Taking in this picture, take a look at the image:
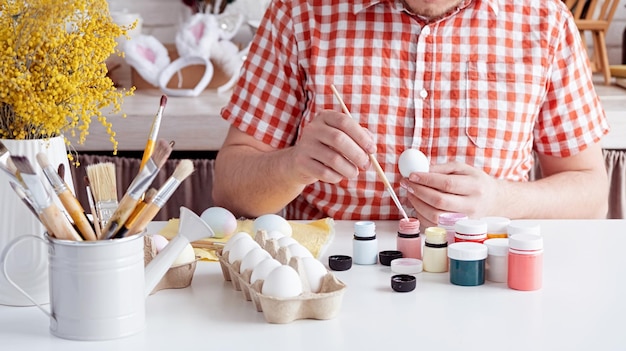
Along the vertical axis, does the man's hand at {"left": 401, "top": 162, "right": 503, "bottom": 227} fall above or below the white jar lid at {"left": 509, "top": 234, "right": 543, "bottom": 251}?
below

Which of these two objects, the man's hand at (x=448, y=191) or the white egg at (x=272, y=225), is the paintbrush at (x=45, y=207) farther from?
the man's hand at (x=448, y=191)

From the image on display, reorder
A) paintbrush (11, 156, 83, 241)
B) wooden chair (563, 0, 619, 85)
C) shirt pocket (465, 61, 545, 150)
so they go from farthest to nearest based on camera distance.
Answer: wooden chair (563, 0, 619, 85)
shirt pocket (465, 61, 545, 150)
paintbrush (11, 156, 83, 241)

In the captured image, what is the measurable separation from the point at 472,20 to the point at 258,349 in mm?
1029

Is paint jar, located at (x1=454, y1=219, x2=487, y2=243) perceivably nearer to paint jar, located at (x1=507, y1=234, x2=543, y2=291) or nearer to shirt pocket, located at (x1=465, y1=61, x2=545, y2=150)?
paint jar, located at (x1=507, y1=234, x2=543, y2=291)

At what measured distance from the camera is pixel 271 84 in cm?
182

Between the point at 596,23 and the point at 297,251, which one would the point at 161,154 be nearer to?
the point at 297,251

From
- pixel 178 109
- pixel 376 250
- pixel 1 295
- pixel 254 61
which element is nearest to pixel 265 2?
pixel 178 109

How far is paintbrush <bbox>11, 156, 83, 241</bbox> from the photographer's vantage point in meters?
0.91

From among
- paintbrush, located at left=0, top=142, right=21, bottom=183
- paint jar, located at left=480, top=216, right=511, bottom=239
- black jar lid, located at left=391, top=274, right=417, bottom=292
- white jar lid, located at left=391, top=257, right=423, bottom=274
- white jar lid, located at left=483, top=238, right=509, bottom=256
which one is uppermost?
paintbrush, located at left=0, top=142, right=21, bottom=183

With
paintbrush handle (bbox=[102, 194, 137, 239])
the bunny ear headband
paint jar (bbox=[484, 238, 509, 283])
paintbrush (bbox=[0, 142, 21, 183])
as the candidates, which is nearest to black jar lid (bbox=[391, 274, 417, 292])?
paint jar (bbox=[484, 238, 509, 283])

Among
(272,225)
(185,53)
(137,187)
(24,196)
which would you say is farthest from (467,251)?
(185,53)

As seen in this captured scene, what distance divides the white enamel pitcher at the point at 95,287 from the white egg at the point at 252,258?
149mm

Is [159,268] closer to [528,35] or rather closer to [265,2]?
[528,35]

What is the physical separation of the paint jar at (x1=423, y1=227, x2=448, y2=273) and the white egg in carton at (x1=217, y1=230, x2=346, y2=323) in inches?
8.3
